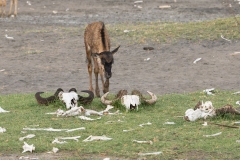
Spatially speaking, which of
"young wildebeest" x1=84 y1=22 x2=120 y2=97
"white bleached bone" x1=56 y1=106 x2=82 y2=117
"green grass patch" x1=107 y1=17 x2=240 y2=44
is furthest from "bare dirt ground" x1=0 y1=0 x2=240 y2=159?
"white bleached bone" x1=56 y1=106 x2=82 y2=117

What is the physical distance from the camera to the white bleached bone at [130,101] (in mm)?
10336

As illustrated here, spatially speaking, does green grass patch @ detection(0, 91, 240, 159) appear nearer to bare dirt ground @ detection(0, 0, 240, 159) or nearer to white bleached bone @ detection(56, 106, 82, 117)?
white bleached bone @ detection(56, 106, 82, 117)

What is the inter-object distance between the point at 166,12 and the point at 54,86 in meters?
13.1

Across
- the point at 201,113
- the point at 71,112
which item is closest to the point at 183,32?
the point at 71,112

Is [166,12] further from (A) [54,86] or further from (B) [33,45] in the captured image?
(A) [54,86]

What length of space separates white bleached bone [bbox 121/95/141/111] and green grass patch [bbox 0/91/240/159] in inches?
4.2

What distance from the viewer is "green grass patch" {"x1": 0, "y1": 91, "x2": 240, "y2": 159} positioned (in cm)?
782

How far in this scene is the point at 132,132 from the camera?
881 centimetres

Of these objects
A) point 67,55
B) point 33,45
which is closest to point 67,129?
point 67,55

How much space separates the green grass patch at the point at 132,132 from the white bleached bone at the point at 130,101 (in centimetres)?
11

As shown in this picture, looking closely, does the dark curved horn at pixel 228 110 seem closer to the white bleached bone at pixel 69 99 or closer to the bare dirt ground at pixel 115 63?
the white bleached bone at pixel 69 99

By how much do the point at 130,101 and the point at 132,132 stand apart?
5.17 ft

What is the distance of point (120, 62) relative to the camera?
673 inches

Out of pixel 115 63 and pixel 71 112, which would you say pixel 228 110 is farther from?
pixel 115 63
